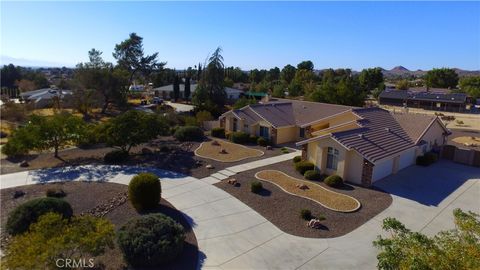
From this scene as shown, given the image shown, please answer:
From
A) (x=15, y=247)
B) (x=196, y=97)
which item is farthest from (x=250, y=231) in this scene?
(x=196, y=97)

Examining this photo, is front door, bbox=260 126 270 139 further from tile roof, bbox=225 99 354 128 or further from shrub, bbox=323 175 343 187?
shrub, bbox=323 175 343 187

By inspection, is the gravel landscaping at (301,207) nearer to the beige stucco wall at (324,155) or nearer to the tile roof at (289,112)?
the beige stucco wall at (324,155)

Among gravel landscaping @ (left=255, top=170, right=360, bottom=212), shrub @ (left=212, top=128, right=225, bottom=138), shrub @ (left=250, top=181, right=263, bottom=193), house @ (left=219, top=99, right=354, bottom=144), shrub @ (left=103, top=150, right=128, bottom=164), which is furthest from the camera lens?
shrub @ (left=212, top=128, right=225, bottom=138)

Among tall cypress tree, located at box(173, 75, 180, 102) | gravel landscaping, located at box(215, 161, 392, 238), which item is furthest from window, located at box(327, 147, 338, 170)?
tall cypress tree, located at box(173, 75, 180, 102)

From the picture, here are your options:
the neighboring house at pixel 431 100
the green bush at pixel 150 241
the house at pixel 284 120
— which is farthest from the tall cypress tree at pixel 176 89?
the green bush at pixel 150 241

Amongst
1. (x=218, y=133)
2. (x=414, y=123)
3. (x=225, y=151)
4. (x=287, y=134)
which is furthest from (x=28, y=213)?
(x=414, y=123)

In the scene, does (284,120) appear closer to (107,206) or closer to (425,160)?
(425,160)
